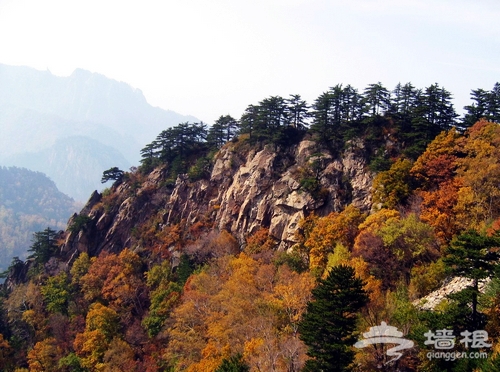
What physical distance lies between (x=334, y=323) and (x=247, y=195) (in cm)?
2899

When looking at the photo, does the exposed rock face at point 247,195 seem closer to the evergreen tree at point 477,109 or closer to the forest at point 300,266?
the forest at point 300,266

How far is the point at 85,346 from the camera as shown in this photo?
37875mm

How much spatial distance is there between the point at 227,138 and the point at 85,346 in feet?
112

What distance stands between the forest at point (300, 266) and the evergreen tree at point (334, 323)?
0.27ft

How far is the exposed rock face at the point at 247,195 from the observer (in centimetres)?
4181

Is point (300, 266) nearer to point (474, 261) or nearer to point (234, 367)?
point (234, 367)

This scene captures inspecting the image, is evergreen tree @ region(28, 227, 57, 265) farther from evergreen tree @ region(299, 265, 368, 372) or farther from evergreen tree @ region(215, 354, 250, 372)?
evergreen tree @ region(299, 265, 368, 372)

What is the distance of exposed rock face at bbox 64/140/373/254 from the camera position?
41812mm

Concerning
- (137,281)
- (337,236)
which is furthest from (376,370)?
(137,281)

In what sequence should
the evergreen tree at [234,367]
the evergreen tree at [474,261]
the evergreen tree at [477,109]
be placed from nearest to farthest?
the evergreen tree at [474,261] < the evergreen tree at [234,367] < the evergreen tree at [477,109]

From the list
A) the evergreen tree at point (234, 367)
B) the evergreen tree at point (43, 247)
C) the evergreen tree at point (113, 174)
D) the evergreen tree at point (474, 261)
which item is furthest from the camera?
the evergreen tree at point (113, 174)

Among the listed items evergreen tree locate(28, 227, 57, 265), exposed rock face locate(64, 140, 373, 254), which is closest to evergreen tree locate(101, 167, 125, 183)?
exposed rock face locate(64, 140, 373, 254)

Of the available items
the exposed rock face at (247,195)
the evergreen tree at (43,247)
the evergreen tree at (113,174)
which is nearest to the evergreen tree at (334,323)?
the exposed rock face at (247,195)

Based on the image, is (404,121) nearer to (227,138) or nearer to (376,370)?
(227,138)
